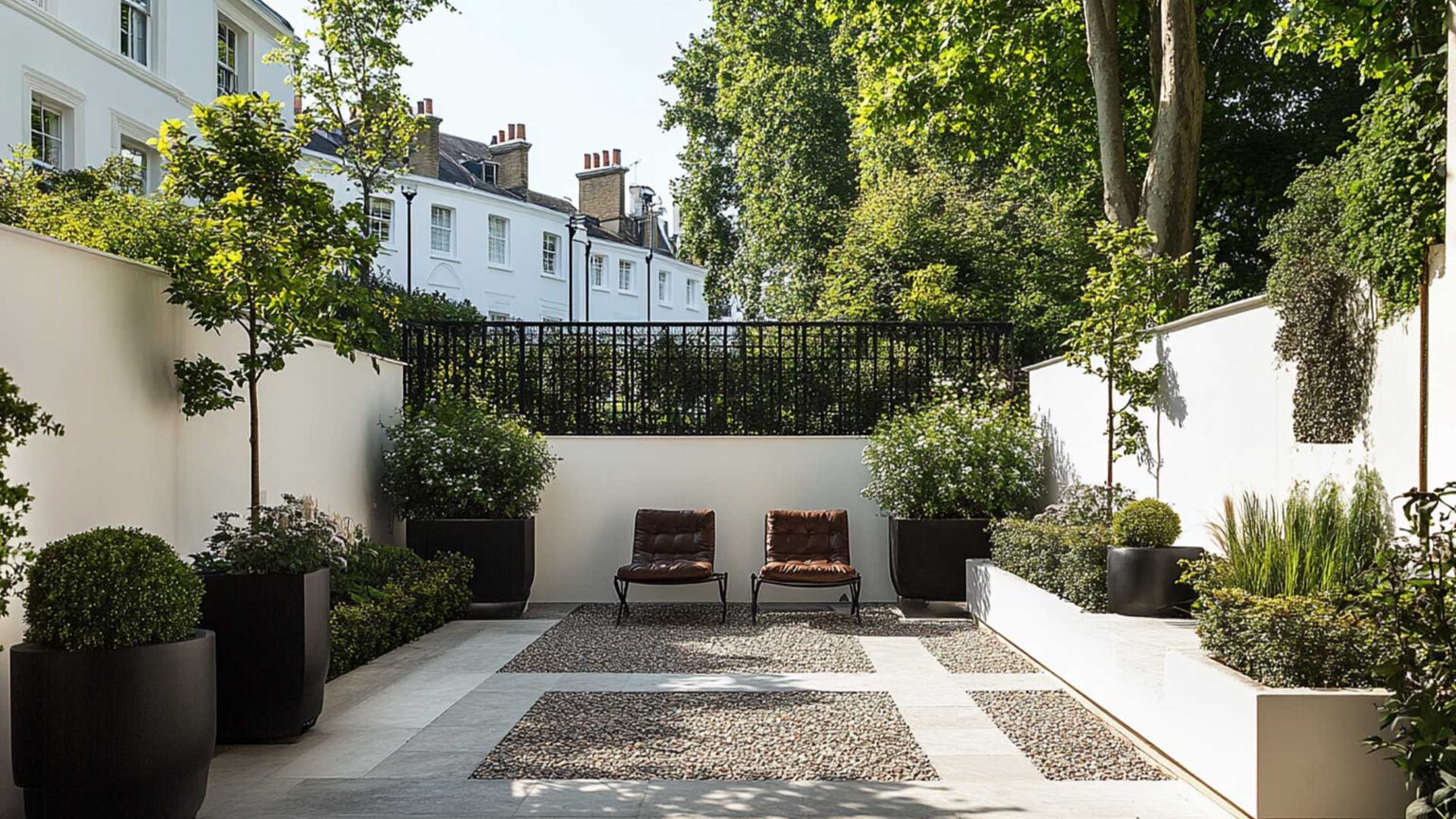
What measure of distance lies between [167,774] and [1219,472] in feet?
18.2

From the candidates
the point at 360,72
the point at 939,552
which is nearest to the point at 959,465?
the point at 939,552

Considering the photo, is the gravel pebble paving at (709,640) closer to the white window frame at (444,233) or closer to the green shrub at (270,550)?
the green shrub at (270,550)

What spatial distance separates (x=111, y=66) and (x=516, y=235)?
12.2 m

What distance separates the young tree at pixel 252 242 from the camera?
5.32 m

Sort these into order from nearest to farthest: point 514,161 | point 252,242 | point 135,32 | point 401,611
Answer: point 252,242, point 401,611, point 135,32, point 514,161

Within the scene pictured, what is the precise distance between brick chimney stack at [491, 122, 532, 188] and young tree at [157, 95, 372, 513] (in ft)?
69.5

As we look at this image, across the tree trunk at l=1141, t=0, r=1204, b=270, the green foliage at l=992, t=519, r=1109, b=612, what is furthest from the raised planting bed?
the tree trunk at l=1141, t=0, r=1204, b=270

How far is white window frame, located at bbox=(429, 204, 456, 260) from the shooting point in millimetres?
23203

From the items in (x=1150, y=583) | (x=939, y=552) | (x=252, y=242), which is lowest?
(x=939, y=552)

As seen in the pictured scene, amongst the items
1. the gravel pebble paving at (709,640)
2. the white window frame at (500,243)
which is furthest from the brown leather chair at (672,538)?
the white window frame at (500,243)

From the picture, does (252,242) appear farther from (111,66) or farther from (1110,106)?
(111,66)

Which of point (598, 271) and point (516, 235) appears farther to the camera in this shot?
point (598, 271)

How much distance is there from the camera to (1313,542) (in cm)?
479

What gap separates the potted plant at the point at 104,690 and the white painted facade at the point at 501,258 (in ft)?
54.4
